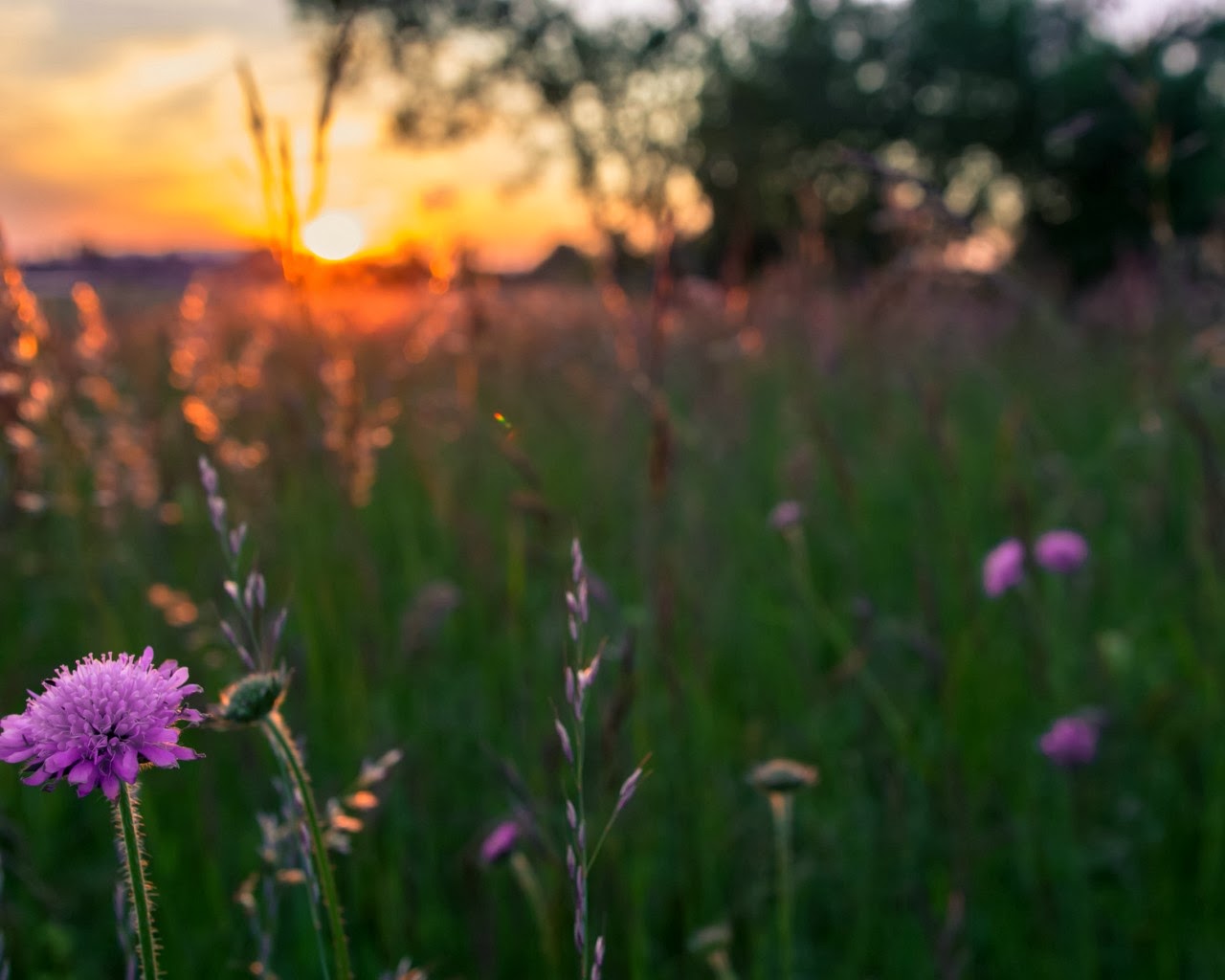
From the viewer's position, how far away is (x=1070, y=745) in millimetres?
1425

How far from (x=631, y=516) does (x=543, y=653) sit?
1.02 m

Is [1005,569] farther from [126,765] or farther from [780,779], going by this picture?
[126,765]

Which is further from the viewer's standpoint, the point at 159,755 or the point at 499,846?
the point at 499,846

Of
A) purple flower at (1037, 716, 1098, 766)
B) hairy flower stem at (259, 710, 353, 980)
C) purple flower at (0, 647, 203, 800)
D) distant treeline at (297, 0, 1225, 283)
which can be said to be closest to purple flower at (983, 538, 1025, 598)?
purple flower at (1037, 716, 1098, 766)

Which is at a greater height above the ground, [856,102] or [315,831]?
[856,102]

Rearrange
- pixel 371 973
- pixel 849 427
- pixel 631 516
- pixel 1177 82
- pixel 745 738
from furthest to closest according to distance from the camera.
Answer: pixel 1177 82 < pixel 849 427 < pixel 631 516 < pixel 745 738 < pixel 371 973

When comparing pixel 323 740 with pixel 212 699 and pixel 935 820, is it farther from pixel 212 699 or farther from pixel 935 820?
pixel 935 820

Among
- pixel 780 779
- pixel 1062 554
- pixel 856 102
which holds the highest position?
pixel 856 102

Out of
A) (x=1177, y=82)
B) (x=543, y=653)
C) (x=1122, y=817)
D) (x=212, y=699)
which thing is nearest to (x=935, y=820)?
(x=1122, y=817)

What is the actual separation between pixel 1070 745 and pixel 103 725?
131 centimetres

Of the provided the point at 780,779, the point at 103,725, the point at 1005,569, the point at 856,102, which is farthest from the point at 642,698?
the point at 856,102

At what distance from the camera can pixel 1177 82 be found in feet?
60.4

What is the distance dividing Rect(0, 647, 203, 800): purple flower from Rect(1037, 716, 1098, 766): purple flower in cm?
127

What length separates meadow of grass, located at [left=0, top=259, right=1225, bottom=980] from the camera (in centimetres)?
129
